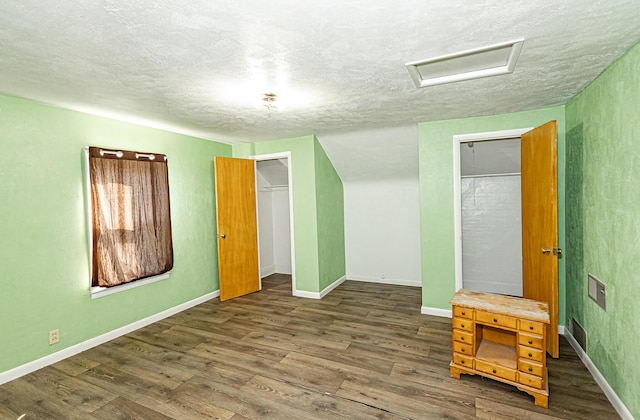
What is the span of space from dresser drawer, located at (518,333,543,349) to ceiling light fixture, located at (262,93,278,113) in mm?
2579

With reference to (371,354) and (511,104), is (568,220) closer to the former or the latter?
(511,104)

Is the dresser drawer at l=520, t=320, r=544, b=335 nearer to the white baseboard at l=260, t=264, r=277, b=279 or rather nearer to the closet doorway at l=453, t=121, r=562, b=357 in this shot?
the closet doorway at l=453, t=121, r=562, b=357

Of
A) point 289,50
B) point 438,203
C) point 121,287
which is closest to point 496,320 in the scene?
point 438,203

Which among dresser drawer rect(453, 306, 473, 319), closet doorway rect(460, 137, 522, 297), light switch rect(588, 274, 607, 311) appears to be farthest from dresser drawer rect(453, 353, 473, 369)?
closet doorway rect(460, 137, 522, 297)

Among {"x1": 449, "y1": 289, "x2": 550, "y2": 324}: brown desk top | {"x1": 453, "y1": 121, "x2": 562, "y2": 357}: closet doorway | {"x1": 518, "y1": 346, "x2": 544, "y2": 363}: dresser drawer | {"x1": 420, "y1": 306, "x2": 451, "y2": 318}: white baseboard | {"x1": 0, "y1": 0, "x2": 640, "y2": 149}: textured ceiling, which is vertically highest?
{"x1": 0, "y1": 0, "x2": 640, "y2": 149}: textured ceiling

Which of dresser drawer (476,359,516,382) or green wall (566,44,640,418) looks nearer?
green wall (566,44,640,418)

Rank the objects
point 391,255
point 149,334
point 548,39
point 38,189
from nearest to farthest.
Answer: point 548,39 < point 38,189 < point 149,334 < point 391,255

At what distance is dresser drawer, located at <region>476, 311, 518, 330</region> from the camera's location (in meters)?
2.16

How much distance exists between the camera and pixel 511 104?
2.92 meters

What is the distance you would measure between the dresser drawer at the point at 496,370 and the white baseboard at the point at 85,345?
3.40m

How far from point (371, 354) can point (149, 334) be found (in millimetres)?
2367

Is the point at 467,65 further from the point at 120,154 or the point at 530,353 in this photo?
the point at 120,154

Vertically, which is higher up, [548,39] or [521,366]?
[548,39]

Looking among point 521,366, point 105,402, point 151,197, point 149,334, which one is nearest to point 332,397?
point 521,366
